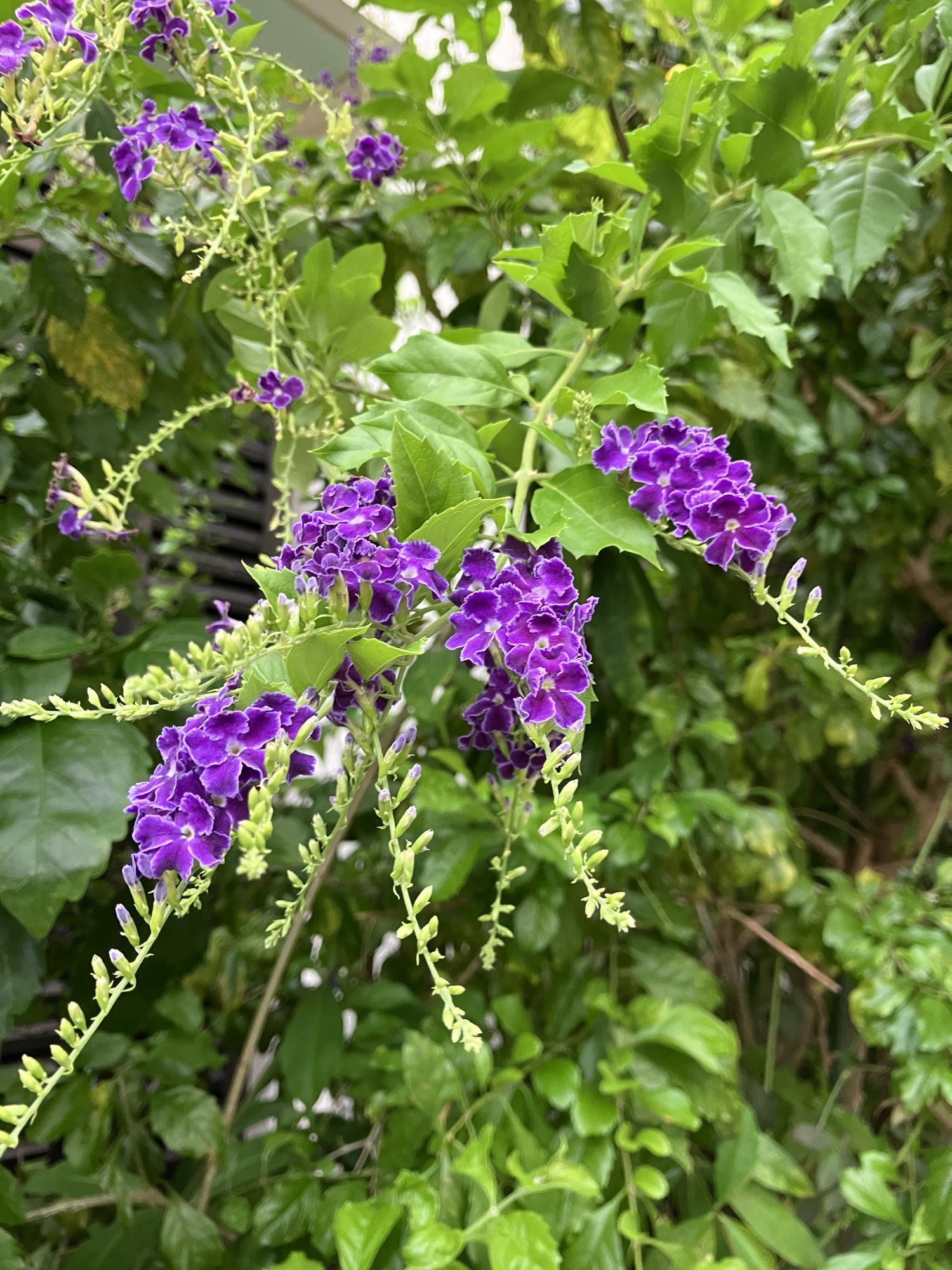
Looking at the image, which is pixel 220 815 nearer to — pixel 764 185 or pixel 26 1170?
pixel 764 185

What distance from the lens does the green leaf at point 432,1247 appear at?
60 centimetres

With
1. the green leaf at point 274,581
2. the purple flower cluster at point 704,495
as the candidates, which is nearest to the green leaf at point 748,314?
the purple flower cluster at point 704,495

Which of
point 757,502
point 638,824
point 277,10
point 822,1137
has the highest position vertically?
point 277,10

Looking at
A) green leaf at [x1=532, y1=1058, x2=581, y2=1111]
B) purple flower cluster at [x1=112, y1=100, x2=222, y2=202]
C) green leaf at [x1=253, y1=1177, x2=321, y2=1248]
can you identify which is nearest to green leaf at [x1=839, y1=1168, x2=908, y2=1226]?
green leaf at [x1=532, y1=1058, x2=581, y2=1111]

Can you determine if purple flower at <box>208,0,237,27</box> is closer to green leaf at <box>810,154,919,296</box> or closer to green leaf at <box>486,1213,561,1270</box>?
green leaf at <box>810,154,919,296</box>

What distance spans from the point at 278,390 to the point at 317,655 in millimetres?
321

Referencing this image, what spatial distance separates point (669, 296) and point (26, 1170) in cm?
105

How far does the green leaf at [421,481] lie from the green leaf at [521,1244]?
1.79 ft

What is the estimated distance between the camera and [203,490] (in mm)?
1487

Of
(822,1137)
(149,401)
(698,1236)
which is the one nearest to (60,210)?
(149,401)

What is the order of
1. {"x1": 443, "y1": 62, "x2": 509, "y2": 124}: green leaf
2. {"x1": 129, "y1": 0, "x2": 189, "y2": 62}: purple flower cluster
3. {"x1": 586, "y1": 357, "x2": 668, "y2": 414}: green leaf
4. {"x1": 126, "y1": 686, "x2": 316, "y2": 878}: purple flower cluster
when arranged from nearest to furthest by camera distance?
{"x1": 126, "y1": 686, "x2": 316, "y2": 878}: purple flower cluster → {"x1": 586, "y1": 357, "x2": 668, "y2": 414}: green leaf → {"x1": 129, "y1": 0, "x2": 189, "y2": 62}: purple flower cluster → {"x1": 443, "y1": 62, "x2": 509, "y2": 124}: green leaf

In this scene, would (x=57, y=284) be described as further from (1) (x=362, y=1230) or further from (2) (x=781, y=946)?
(2) (x=781, y=946)

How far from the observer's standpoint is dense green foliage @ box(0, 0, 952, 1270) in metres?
0.56

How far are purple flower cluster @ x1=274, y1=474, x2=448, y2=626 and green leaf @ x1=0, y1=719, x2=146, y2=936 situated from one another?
0.29m
